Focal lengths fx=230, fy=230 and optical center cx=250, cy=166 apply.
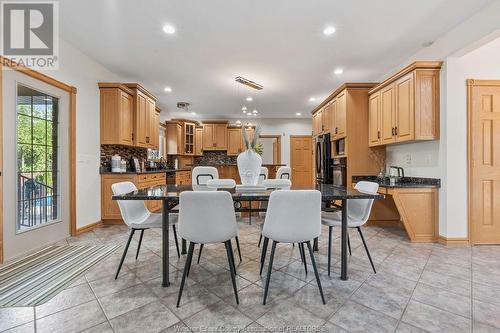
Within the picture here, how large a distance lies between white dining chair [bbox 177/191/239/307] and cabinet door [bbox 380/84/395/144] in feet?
9.43

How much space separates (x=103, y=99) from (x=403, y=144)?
4980 millimetres

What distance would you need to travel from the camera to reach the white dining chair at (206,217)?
1.60 meters

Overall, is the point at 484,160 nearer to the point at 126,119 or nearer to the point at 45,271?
the point at 45,271

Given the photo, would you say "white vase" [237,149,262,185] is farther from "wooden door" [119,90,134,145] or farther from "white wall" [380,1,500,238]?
"wooden door" [119,90,134,145]

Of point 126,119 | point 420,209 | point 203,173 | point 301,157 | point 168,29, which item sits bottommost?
point 420,209

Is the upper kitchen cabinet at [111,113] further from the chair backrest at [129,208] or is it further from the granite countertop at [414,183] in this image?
the granite countertop at [414,183]

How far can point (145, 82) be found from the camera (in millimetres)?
4691

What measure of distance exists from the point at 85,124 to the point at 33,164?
101cm

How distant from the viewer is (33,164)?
280 centimetres

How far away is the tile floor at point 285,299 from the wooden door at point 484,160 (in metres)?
0.45

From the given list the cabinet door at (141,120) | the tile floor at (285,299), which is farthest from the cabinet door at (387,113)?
the cabinet door at (141,120)

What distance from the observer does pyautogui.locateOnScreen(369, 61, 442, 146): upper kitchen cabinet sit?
2941 mm

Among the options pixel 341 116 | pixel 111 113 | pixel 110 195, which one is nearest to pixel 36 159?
pixel 110 195

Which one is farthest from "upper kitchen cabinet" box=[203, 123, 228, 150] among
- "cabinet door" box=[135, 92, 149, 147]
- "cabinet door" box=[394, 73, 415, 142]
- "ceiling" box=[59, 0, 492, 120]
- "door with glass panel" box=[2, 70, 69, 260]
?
"cabinet door" box=[394, 73, 415, 142]
